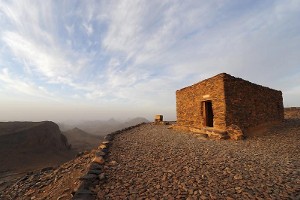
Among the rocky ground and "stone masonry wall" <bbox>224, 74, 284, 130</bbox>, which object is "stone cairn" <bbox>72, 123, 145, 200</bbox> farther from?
"stone masonry wall" <bbox>224, 74, 284, 130</bbox>

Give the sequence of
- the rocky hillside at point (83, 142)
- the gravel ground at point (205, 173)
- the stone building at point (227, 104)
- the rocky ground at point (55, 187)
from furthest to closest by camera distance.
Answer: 1. the rocky hillside at point (83, 142)
2. the stone building at point (227, 104)
3. the rocky ground at point (55, 187)
4. the gravel ground at point (205, 173)

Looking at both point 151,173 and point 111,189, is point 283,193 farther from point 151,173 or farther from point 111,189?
point 111,189

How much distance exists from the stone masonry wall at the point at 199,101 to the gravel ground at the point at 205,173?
11.0ft

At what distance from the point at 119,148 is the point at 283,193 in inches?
309

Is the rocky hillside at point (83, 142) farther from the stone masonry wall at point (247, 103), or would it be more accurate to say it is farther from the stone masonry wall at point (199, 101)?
the stone masonry wall at point (247, 103)

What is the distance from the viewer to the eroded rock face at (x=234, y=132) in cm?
1188

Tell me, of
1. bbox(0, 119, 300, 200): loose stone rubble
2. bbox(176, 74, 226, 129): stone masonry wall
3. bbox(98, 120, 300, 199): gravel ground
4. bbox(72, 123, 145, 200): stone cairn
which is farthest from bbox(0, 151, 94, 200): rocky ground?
bbox(176, 74, 226, 129): stone masonry wall

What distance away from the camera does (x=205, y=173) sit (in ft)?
20.5

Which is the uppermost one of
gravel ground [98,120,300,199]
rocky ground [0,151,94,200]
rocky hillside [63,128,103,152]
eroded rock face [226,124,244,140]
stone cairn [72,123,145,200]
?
eroded rock face [226,124,244,140]

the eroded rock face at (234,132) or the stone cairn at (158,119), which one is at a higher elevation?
the stone cairn at (158,119)

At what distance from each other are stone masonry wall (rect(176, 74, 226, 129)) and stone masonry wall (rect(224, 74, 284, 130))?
0.40 metres

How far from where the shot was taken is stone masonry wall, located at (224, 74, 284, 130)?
1284 centimetres

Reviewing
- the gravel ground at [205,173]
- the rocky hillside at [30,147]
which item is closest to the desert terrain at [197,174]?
the gravel ground at [205,173]

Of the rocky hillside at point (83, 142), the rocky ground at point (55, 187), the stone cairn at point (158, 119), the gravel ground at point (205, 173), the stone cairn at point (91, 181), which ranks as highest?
the stone cairn at point (158, 119)
